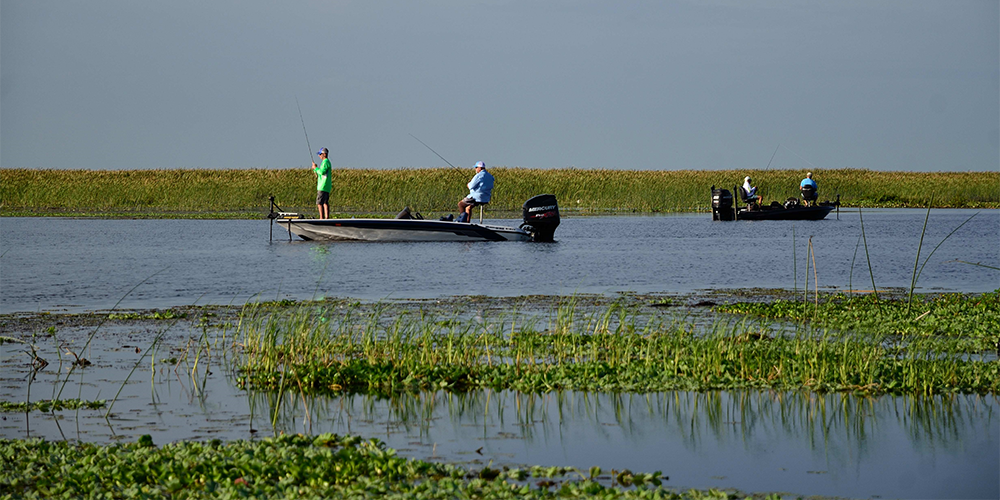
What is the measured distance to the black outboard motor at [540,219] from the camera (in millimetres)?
27500

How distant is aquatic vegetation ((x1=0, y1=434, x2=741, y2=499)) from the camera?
5805 millimetres

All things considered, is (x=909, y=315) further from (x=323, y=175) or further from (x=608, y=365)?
(x=323, y=175)

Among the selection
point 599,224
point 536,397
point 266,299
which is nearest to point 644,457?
point 536,397

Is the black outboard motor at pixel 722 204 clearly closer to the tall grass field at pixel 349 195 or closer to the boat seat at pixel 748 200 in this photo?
the boat seat at pixel 748 200

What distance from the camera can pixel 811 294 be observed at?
15.9 metres

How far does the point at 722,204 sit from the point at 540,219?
19109 mm

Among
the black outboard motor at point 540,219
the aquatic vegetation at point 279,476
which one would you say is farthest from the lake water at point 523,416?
the black outboard motor at point 540,219

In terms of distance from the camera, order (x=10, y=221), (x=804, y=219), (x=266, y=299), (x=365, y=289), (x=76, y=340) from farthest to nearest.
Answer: (x=804, y=219) < (x=10, y=221) < (x=365, y=289) < (x=266, y=299) < (x=76, y=340)

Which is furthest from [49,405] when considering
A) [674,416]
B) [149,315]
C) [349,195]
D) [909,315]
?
[349,195]

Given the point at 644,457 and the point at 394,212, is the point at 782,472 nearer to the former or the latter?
the point at 644,457

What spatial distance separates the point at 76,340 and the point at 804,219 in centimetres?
3987

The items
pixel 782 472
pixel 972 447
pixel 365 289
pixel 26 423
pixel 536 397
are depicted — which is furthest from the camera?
pixel 365 289

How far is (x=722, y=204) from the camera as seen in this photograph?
44469mm

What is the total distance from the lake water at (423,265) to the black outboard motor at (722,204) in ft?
30.9
